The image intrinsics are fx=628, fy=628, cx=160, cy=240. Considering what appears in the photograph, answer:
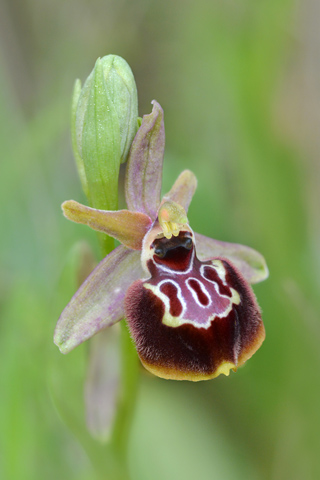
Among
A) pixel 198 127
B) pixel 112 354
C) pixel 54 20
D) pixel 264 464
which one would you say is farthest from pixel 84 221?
pixel 54 20

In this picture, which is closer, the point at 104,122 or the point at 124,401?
the point at 104,122

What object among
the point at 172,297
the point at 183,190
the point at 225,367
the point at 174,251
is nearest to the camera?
the point at 225,367

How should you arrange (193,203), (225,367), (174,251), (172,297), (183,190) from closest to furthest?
1. (225,367)
2. (172,297)
3. (174,251)
4. (183,190)
5. (193,203)

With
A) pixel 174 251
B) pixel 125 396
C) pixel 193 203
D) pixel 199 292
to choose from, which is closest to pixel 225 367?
pixel 199 292

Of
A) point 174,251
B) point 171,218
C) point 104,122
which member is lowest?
point 174,251

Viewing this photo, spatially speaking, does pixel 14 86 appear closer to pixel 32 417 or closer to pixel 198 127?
pixel 198 127

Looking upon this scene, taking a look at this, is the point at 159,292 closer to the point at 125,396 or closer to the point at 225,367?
the point at 225,367

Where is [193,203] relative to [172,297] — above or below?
below

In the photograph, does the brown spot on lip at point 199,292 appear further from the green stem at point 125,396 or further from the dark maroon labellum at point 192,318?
the green stem at point 125,396

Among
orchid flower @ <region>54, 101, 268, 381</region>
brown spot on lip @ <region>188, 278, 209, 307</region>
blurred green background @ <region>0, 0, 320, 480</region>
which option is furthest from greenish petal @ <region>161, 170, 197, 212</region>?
blurred green background @ <region>0, 0, 320, 480</region>
